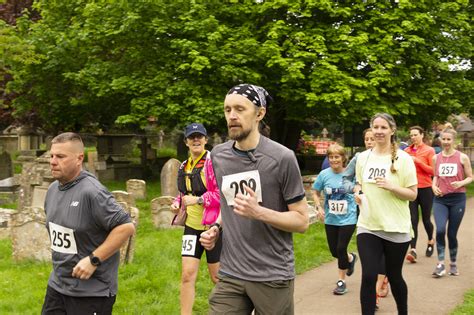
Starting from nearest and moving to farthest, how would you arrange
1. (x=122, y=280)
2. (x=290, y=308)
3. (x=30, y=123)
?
(x=290, y=308) → (x=122, y=280) → (x=30, y=123)

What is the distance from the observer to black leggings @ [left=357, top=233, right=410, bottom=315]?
5.36 meters

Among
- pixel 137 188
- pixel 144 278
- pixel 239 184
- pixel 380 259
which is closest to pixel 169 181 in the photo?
pixel 137 188

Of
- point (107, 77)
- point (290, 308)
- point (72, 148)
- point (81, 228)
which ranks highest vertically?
point (107, 77)

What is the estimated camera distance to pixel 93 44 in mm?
21234

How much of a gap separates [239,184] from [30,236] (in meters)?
5.45

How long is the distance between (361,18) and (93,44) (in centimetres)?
916

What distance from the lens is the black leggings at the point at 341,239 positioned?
7.14 m

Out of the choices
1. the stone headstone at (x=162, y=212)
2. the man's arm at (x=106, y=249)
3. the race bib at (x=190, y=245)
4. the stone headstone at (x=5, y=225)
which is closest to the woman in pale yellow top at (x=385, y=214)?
the race bib at (x=190, y=245)

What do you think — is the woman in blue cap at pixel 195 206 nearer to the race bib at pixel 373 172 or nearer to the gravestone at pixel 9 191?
the race bib at pixel 373 172

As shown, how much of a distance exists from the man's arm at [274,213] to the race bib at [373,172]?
2.18 meters

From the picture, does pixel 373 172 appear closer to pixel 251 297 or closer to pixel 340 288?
pixel 340 288

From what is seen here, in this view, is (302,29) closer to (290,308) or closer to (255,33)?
(255,33)

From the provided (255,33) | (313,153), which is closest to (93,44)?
(255,33)

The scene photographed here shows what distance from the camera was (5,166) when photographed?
734 inches
